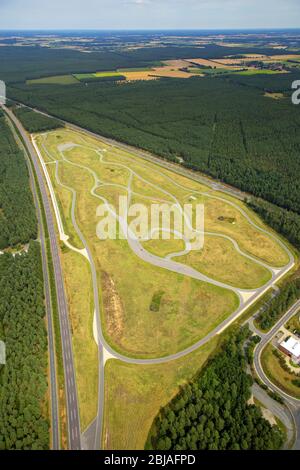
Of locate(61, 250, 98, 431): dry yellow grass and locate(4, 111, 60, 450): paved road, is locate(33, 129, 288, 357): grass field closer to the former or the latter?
locate(61, 250, 98, 431): dry yellow grass

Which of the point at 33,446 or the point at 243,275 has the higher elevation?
the point at 243,275

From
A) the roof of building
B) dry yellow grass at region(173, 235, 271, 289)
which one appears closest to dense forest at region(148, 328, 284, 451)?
the roof of building

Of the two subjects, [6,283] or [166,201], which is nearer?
[6,283]

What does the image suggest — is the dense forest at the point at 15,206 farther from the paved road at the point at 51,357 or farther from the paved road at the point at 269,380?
the paved road at the point at 269,380

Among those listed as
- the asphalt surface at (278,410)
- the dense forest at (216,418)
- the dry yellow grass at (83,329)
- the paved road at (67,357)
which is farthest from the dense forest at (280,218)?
the paved road at (67,357)

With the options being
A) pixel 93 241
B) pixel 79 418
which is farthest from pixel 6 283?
pixel 79 418

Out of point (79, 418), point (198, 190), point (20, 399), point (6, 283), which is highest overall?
point (198, 190)

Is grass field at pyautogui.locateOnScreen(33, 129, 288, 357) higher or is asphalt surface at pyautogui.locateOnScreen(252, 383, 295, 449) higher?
grass field at pyautogui.locateOnScreen(33, 129, 288, 357)
